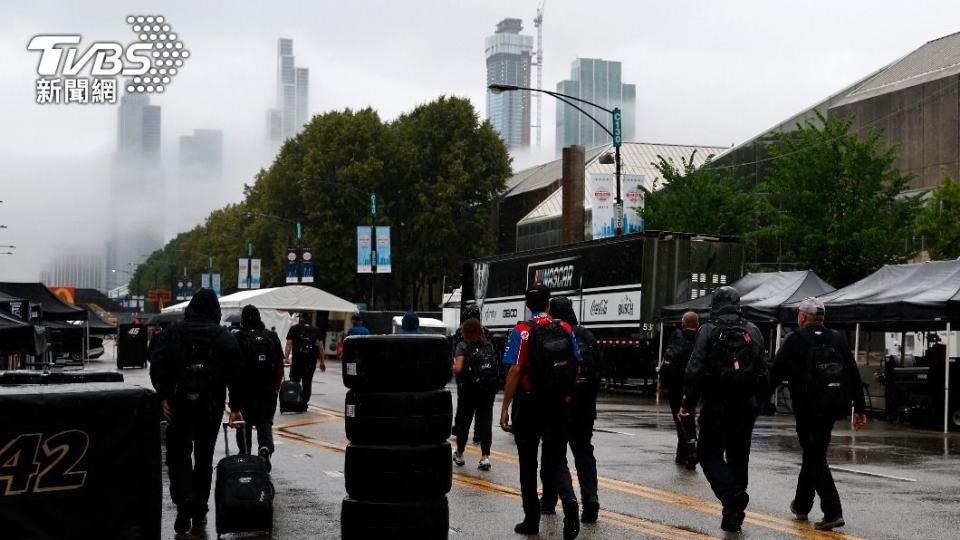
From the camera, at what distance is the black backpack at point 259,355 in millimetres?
12445

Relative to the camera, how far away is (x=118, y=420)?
6.52 meters

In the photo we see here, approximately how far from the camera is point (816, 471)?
10.1m

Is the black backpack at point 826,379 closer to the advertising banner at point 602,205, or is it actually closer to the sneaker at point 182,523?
the sneaker at point 182,523

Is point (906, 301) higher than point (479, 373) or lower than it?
higher

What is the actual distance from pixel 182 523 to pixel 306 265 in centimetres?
5396

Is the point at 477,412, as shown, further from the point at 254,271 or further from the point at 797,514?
the point at 254,271

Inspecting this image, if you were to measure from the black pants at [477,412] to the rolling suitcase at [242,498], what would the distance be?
4760mm

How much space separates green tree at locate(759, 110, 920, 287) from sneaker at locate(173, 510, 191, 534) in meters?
30.3

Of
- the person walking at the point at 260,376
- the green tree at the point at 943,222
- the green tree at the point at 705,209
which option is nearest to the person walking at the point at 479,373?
the person walking at the point at 260,376

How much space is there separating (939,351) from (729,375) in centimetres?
1351

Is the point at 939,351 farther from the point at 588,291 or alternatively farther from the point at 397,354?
the point at 397,354

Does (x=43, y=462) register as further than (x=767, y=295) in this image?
No

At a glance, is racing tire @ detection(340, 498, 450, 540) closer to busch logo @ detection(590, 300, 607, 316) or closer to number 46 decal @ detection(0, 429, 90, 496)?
number 46 decal @ detection(0, 429, 90, 496)

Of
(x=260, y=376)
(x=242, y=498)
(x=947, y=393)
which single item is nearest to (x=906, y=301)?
(x=947, y=393)
